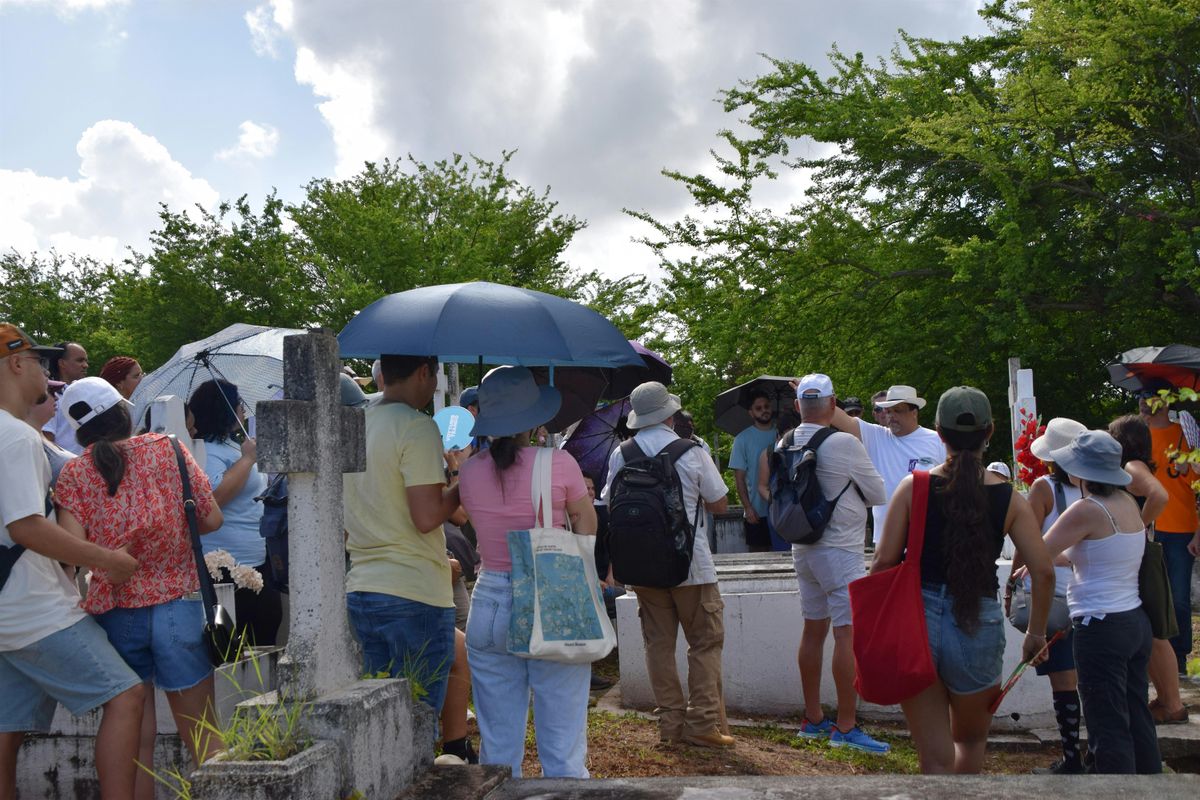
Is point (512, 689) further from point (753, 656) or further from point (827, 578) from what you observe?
point (753, 656)

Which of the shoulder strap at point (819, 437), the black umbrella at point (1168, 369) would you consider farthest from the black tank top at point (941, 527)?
the black umbrella at point (1168, 369)

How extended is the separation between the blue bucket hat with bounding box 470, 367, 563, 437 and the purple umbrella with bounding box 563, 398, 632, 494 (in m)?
4.41

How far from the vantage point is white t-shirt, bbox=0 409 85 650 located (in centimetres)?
365

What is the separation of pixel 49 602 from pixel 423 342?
1.70 m

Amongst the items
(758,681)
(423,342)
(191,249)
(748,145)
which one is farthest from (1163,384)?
(191,249)

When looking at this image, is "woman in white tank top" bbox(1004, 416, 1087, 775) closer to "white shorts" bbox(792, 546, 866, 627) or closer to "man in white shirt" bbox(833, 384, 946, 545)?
"white shorts" bbox(792, 546, 866, 627)

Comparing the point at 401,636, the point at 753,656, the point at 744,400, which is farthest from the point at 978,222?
the point at 401,636

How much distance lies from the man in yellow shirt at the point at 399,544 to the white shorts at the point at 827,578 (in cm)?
250

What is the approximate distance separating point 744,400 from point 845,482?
4.29m

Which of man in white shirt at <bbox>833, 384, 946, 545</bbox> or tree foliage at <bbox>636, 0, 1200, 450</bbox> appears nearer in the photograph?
man in white shirt at <bbox>833, 384, 946, 545</bbox>

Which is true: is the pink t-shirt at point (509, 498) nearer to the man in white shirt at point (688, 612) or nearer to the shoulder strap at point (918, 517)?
the shoulder strap at point (918, 517)

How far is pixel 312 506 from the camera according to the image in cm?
355

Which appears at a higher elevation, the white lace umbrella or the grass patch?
the white lace umbrella

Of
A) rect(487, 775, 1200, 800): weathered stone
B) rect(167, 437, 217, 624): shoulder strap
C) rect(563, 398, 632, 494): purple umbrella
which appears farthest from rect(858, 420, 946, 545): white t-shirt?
rect(167, 437, 217, 624): shoulder strap
